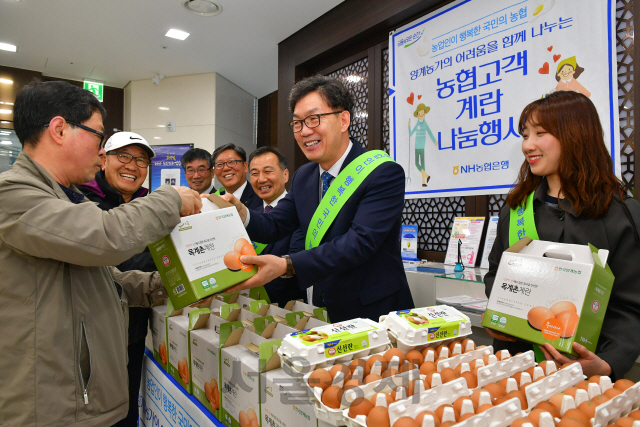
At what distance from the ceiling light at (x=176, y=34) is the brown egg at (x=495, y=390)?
5.18 metres

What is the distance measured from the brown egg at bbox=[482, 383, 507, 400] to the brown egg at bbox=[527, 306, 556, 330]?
0.35 m

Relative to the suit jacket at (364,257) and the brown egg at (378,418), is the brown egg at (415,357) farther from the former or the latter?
the suit jacket at (364,257)

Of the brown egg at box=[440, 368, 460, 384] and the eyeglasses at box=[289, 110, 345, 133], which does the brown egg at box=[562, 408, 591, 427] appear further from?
the eyeglasses at box=[289, 110, 345, 133]

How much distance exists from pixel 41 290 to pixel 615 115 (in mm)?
2686

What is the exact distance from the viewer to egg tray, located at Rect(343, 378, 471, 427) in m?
0.71

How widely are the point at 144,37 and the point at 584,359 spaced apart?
5.52 metres

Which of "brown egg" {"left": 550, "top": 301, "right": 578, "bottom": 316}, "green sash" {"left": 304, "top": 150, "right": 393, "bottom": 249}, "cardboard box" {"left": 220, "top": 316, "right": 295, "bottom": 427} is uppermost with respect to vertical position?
"green sash" {"left": 304, "top": 150, "right": 393, "bottom": 249}

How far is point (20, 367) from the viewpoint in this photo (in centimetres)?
108

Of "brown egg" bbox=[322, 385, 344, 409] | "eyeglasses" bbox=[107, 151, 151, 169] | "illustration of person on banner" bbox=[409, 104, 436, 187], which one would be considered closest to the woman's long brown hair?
"brown egg" bbox=[322, 385, 344, 409]

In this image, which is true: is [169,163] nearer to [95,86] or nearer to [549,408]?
[95,86]

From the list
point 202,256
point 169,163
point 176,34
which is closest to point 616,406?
point 202,256

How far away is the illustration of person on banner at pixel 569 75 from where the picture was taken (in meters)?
2.32

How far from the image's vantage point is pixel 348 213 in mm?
1696

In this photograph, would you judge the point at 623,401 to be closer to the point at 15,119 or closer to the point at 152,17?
the point at 15,119
